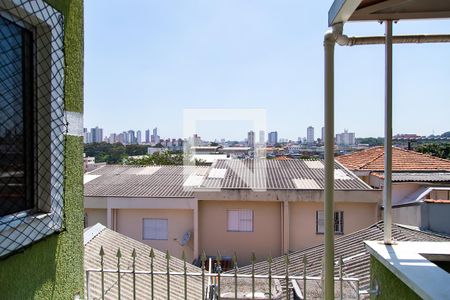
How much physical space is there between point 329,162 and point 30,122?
191 cm

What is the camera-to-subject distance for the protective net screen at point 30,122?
1860 millimetres

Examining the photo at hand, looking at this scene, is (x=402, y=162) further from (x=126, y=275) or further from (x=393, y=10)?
(x=393, y=10)

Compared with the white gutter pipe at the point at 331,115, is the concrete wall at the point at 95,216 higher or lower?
lower

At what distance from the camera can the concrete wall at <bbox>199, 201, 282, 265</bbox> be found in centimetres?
1263

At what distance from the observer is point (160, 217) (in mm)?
13047

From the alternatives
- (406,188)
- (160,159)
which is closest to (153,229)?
(406,188)

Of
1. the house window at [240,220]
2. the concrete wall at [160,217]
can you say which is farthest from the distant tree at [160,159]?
the house window at [240,220]

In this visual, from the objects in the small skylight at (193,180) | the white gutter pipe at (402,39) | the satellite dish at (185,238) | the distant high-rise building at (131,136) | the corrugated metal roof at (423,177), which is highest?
the distant high-rise building at (131,136)

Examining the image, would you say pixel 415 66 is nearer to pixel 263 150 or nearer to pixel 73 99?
pixel 73 99

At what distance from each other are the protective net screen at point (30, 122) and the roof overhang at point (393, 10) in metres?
1.77

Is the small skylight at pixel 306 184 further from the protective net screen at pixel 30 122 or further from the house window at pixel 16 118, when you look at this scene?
the house window at pixel 16 118

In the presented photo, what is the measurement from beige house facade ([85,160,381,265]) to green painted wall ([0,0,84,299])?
10.1 m

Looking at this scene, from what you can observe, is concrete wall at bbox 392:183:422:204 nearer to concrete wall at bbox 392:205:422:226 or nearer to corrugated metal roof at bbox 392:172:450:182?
corrugated metal roof at bbox 392:172:450:182

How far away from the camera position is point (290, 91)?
1127 cm
